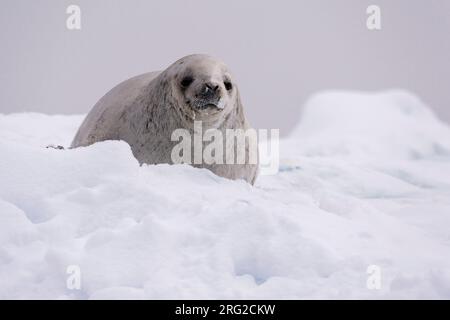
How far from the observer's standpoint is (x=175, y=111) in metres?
5.14

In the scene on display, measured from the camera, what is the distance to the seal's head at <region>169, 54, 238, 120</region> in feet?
15.6

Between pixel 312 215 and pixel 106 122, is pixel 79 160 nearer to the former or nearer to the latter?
pixel 312 215

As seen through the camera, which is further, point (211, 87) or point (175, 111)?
point (175, 111)

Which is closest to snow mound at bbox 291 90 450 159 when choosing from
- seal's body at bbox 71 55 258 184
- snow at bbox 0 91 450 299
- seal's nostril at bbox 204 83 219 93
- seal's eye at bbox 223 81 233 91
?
seal's body at bbox 71 55 258 184

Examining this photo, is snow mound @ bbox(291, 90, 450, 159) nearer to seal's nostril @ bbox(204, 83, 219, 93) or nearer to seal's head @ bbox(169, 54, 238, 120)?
seal's head @ bbox(169, 54, 238, 120)

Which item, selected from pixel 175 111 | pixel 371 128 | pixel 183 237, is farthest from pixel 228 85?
pixel 371 128

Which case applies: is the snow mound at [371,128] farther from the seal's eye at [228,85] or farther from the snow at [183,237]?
the snow at [183,237]

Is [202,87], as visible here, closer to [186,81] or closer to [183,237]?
[186,81]

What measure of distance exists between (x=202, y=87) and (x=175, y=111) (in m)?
0.47

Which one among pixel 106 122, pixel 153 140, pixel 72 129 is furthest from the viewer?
pixel 72 129

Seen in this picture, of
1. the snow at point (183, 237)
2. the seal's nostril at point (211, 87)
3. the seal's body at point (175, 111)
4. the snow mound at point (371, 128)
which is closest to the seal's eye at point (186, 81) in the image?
the seal's body at point (175, 111)
